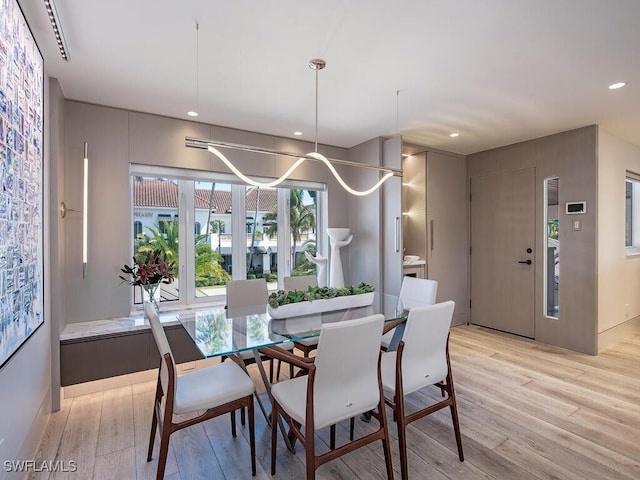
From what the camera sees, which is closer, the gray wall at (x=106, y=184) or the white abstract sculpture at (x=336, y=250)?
the gray wall at (x=106, y=184)

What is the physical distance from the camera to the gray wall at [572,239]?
12.4 feet

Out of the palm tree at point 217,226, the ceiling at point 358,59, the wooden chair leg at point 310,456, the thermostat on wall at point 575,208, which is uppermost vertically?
the ceiling at point 358,59

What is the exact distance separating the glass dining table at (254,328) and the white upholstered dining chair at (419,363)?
1.41ft


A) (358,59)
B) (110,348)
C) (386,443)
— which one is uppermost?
A: (358,59)

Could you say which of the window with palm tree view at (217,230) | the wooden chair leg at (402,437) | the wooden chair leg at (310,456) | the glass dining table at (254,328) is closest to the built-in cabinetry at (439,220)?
the window with palm tree view at (217,230)

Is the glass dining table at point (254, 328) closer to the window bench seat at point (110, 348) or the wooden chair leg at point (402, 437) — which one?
the window bench seat at point (110, 348)

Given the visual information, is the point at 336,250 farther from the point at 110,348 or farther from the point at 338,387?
the point at 338,387

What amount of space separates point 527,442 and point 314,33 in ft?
9.69

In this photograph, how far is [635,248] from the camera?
15.8 ft

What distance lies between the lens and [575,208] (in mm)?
3895

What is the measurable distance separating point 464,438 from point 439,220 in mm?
3069

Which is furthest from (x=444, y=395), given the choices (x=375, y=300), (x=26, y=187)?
(x=26, y=187)

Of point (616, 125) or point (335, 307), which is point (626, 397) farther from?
point (616, 125)

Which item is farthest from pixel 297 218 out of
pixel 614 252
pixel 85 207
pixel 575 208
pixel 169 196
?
pixel 614 252
